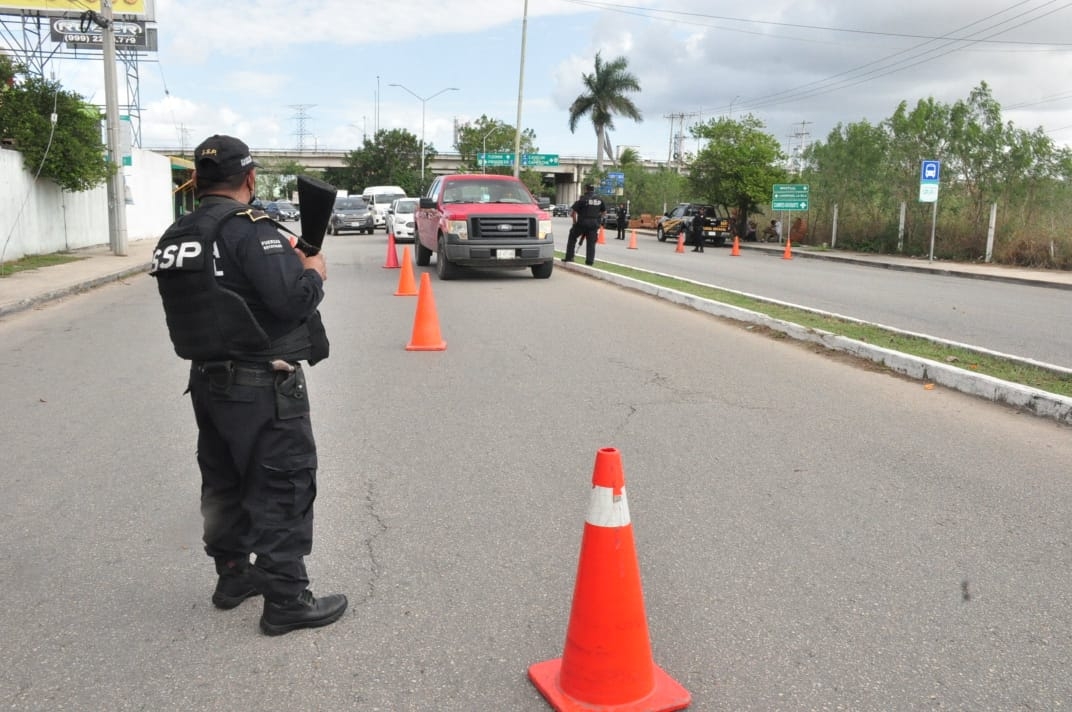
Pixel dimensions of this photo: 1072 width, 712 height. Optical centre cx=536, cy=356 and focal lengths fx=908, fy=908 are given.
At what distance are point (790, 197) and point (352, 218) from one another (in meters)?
18.0

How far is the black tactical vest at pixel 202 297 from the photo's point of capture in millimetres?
3117

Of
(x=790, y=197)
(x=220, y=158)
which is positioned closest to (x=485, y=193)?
(x=220, y=158)

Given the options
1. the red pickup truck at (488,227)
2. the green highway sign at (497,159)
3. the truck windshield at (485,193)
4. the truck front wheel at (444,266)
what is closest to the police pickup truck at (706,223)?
the truck windshield at (485,193)

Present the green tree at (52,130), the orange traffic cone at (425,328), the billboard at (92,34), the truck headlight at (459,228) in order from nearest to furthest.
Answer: the orange traffic cone at (425,328) → the truck headlight at (459,228) → the green tree at (52,130) → the billboard at (92,34)

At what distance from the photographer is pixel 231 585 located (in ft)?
11.9

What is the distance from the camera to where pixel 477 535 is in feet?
14.4

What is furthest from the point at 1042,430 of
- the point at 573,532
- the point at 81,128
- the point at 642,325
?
the point at 81,128

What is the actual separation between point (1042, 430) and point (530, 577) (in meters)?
4.60

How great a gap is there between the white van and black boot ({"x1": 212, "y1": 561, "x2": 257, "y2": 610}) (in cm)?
3553

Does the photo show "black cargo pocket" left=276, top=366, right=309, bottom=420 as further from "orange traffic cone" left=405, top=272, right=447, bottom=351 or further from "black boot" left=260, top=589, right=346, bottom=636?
"orange traffic cone" left=405, top=272, right=447, bottom=351

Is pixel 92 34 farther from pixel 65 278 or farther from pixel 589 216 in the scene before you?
pixel 589 216

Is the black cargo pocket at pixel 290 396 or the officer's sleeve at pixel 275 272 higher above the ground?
the officer's sleeve at pixel 275 272

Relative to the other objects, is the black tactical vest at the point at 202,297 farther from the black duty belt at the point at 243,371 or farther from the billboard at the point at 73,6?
the billboard at the point at 73,6

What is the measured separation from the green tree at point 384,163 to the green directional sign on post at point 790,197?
55.3 meters
